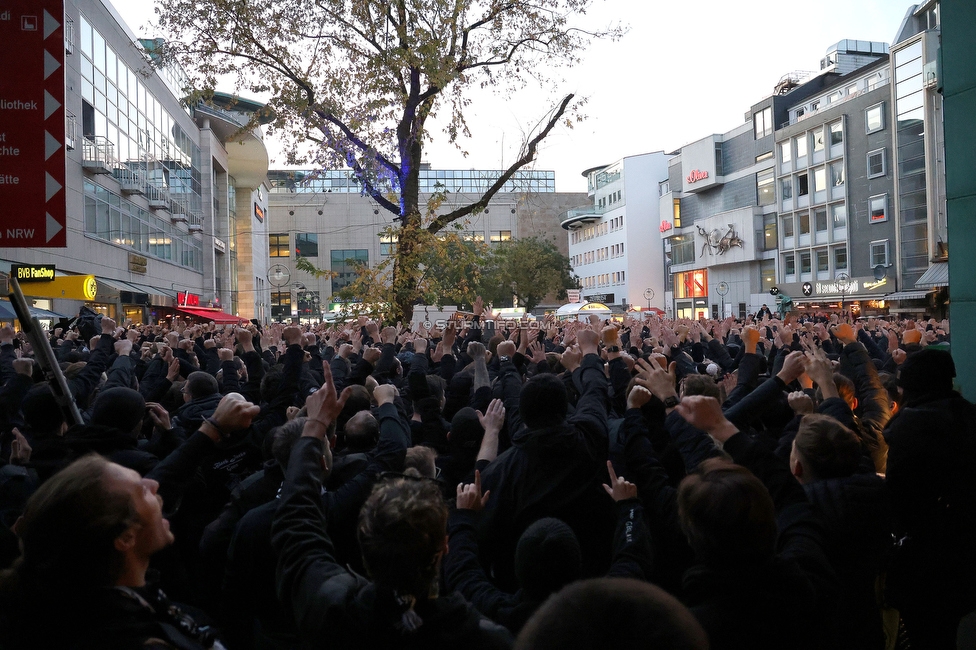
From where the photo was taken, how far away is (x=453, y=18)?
1273cm

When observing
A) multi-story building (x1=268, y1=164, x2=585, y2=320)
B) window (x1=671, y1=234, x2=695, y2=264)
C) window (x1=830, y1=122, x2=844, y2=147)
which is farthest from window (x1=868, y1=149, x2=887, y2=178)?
multi-story building (x1=268, y1=164, x2=585, y2=320)

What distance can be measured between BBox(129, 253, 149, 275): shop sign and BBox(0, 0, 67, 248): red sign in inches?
1317

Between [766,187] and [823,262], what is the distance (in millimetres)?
8998

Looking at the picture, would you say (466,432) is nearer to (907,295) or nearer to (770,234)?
(907,295)

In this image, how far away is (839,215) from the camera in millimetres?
50281

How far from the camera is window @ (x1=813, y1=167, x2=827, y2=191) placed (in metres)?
51.2

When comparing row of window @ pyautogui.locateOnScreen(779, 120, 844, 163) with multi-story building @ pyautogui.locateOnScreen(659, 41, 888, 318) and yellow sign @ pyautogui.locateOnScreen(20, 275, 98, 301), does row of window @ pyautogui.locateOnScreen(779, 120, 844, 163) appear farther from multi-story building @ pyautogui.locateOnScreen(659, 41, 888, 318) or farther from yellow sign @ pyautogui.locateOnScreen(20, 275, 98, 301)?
yellow sign @ pyautogui.locateOnScreen(20, 275, 98, 301)

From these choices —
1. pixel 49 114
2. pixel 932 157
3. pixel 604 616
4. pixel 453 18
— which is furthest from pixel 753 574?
pixel 932 157

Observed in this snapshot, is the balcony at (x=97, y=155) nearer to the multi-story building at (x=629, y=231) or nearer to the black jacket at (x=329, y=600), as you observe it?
the black jacket at (x=329, y=600)

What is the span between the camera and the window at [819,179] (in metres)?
51.2

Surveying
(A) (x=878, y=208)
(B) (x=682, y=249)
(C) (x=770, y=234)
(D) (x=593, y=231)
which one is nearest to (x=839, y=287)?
(A) (x=878, y=208)

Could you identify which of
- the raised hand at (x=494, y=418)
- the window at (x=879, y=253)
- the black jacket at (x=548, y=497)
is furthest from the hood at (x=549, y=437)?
the window at (x=879, y=253)

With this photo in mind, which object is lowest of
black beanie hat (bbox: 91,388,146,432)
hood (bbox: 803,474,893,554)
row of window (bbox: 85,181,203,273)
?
hood (bbox: 803,474,893,554)

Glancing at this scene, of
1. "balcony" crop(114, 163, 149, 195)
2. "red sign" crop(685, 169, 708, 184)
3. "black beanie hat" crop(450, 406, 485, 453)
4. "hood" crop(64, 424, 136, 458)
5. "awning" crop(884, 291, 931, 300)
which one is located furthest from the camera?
"red sign" crop(685, 169, 708, 184)
